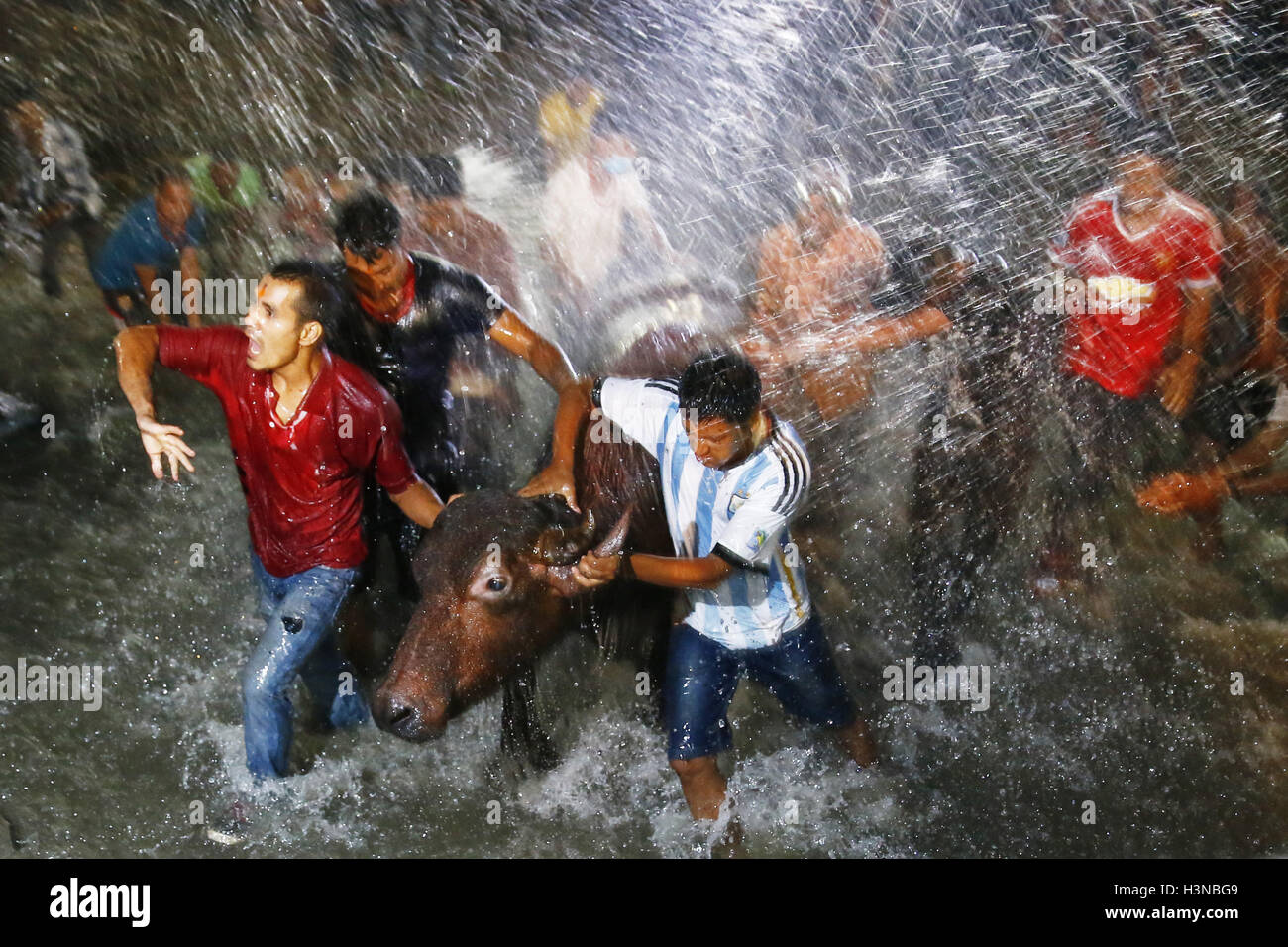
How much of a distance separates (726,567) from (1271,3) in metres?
2.28

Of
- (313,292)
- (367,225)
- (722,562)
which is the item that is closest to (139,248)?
(313,292)

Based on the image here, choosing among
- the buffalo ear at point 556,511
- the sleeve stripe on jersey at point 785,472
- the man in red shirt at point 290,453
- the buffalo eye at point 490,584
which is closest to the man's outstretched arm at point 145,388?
the man in red shirt at point 290,453

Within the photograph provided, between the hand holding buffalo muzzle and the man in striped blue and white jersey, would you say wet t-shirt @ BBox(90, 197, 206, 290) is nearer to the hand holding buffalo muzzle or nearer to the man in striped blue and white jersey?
the man in striped blue and white jersey

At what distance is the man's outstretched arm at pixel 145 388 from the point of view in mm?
3338

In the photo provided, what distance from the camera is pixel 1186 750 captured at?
142 inches

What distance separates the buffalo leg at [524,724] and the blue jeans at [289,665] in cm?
45

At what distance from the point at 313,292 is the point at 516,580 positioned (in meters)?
1.00

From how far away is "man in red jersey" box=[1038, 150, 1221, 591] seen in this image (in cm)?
337

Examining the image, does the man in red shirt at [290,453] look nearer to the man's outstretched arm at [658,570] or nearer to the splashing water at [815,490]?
the splashing water at [815,490]

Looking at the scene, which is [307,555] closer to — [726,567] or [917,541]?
[726,567]

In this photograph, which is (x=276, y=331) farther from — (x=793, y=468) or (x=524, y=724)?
(x=793, y=468)

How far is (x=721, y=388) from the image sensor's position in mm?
A: 3273

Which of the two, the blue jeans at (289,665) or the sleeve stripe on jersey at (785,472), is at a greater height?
the sleeve stripe on jersey at (785,472)

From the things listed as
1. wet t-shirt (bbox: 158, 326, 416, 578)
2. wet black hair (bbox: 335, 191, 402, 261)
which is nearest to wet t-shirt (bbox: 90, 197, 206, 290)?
wet t-shirt (bbox: 158, 326, 416, 578)
